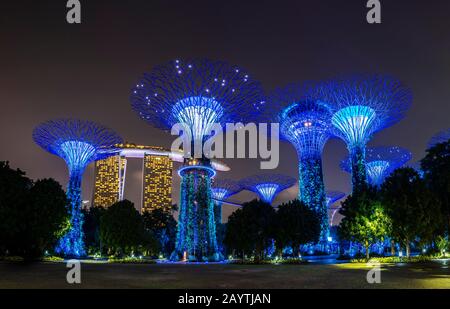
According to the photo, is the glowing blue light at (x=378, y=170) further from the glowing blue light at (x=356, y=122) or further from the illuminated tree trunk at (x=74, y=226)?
the illuminated tree trunk at (x=74, y=226)

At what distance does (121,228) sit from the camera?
54094 millimetres

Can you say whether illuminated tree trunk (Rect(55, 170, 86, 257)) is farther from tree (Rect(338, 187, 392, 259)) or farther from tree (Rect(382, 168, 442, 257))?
tree (Rect(382, 168, 442, 257))

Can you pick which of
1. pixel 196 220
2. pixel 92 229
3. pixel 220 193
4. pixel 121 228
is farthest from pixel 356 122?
pixel 220 193

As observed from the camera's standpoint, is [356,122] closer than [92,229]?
Yes

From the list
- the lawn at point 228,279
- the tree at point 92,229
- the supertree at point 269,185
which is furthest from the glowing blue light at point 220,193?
the lawn at point 228,279

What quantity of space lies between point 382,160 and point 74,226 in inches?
2375

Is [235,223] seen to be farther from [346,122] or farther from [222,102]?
[346,122]

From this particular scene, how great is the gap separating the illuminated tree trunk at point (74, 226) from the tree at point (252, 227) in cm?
2346

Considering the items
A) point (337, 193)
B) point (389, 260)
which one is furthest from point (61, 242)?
point (337, 193)

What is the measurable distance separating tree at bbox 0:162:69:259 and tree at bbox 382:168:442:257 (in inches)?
1411

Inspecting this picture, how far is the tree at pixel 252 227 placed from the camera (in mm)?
48875

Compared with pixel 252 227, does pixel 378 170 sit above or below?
above

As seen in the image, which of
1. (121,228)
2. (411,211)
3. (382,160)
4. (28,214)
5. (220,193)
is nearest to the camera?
(411,211)

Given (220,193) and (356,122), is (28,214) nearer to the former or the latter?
(356,122)
